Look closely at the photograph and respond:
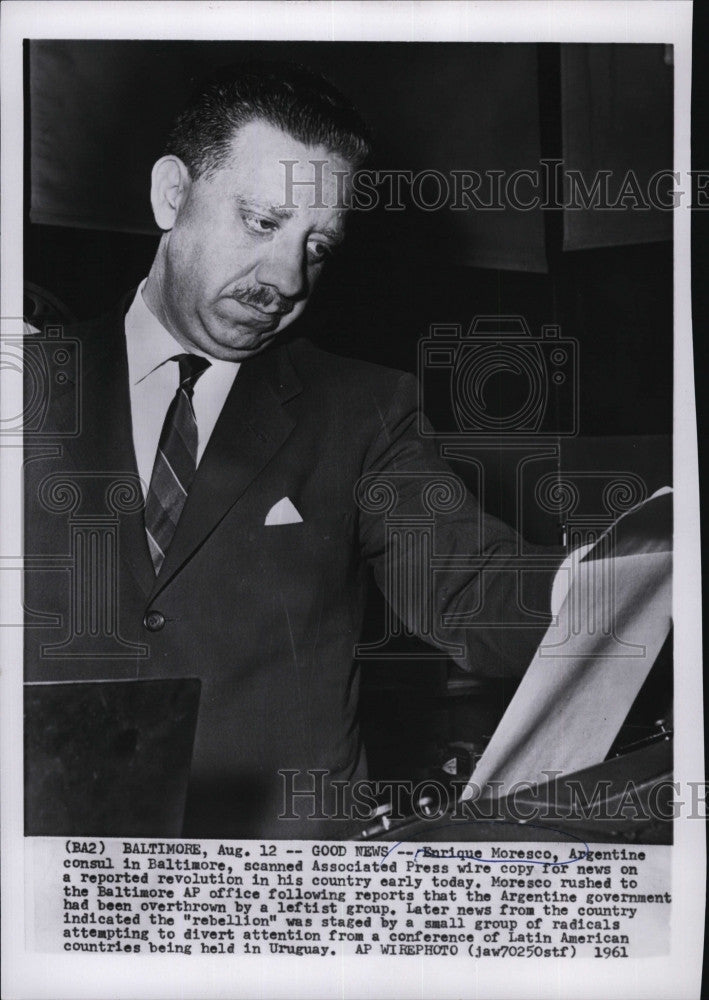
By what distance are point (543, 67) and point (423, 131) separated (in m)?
0.17

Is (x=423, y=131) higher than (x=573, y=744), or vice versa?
(x=423, y=131)

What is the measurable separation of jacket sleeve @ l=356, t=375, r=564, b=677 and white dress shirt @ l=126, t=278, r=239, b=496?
0.20 m

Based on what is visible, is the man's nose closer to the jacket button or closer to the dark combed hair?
the dark combed hair

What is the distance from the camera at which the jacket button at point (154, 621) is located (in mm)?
1112

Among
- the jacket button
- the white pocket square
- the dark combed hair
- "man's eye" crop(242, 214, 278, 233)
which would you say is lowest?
the jacket button

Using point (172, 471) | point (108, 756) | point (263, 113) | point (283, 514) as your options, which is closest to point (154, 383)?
point (172, 471)

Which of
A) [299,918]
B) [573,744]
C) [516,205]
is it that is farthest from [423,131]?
[299,918]

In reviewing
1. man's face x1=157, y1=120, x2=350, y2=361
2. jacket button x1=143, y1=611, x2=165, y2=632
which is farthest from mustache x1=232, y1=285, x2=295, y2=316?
jacket button x1=143, y1=611, x2=165, y2=632

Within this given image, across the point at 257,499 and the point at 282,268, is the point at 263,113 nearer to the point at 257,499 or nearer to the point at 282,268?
the point at 282,268

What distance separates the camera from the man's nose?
110cm

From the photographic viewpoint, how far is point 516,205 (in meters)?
1.13

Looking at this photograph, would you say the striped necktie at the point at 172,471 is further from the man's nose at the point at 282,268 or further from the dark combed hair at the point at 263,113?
the dark combed hair at the point at 263,113

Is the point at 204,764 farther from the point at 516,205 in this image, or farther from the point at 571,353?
the point at 516,205

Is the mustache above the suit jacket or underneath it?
above
